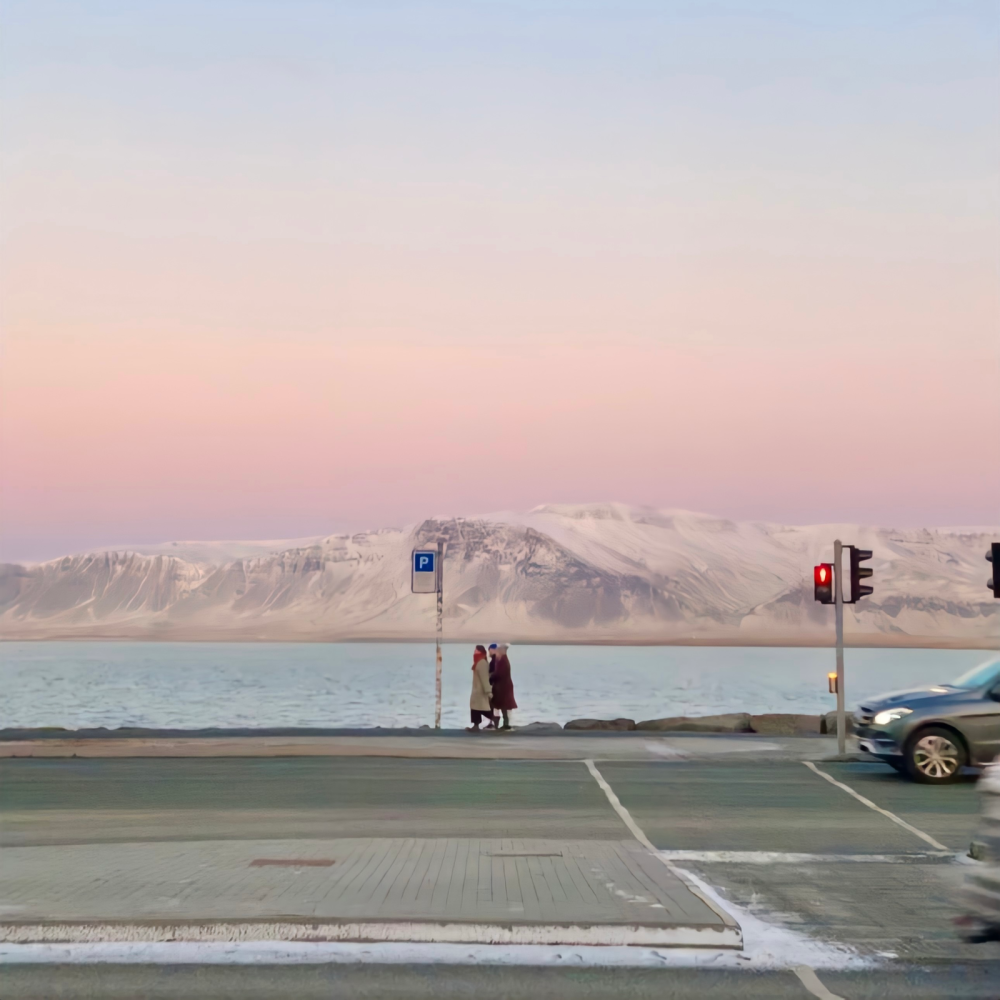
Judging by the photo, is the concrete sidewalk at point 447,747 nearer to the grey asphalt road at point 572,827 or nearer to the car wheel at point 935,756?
the grey asphalt road at point 572,827

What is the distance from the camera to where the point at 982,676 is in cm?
1728

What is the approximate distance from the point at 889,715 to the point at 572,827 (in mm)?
6274

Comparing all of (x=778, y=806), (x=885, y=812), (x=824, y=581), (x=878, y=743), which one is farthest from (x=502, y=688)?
(x=885, y=812)

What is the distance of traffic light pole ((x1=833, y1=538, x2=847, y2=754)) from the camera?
784 inches

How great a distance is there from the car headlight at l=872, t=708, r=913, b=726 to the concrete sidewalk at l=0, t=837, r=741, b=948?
6.98 m

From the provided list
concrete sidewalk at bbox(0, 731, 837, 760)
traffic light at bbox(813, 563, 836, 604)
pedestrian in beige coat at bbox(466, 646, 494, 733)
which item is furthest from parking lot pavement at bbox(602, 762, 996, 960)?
pedestrian in beige coat at bbox(466, 646, 494, 733)

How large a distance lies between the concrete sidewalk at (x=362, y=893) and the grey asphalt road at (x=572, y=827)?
481 millimetres

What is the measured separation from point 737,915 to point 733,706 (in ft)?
210

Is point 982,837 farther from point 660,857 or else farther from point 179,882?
point 179,882

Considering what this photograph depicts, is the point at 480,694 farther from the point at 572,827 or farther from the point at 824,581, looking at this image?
the point at 572,827

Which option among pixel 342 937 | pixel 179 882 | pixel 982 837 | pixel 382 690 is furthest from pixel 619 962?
pixel 382 690

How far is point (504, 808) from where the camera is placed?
14.0 metres

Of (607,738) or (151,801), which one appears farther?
(607,738)

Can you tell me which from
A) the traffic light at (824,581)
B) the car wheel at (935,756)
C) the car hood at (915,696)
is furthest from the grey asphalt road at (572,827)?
the traffic light at (824,581)
